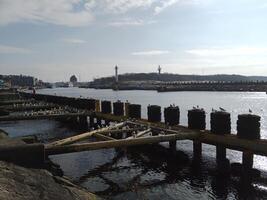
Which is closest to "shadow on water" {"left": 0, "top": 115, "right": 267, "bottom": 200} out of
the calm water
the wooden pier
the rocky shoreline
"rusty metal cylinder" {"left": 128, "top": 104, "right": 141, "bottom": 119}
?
the calm water

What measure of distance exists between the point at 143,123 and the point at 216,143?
7.17m

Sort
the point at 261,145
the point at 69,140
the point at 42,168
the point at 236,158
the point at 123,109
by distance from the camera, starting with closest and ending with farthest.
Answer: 1. the point at 42,168
2. the point at 261,145
3. the point at 69,140
4. the point at 236,158
5. the point at 123,109

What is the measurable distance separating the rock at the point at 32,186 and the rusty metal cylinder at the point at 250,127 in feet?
28.7

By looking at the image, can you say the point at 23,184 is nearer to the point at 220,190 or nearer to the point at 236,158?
the point at 220,190

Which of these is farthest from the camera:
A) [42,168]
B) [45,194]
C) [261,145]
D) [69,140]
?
[69,140]

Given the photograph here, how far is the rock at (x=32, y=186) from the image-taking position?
10039 mm

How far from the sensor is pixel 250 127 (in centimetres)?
1745

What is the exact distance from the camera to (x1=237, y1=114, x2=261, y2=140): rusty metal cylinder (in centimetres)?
1744

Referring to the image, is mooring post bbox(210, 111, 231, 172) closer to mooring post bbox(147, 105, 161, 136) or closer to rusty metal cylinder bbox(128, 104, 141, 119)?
mooring post bbox(147, 105, 161, 136)

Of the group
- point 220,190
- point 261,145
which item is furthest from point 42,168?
point 261,145

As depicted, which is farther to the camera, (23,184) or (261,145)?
(261,145)

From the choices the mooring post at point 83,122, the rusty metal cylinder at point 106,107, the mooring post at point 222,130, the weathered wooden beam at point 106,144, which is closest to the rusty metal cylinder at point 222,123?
the mooring post at point 222,130

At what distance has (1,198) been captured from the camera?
30.4ft

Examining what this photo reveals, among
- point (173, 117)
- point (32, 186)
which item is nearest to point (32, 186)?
point (32, 186)
